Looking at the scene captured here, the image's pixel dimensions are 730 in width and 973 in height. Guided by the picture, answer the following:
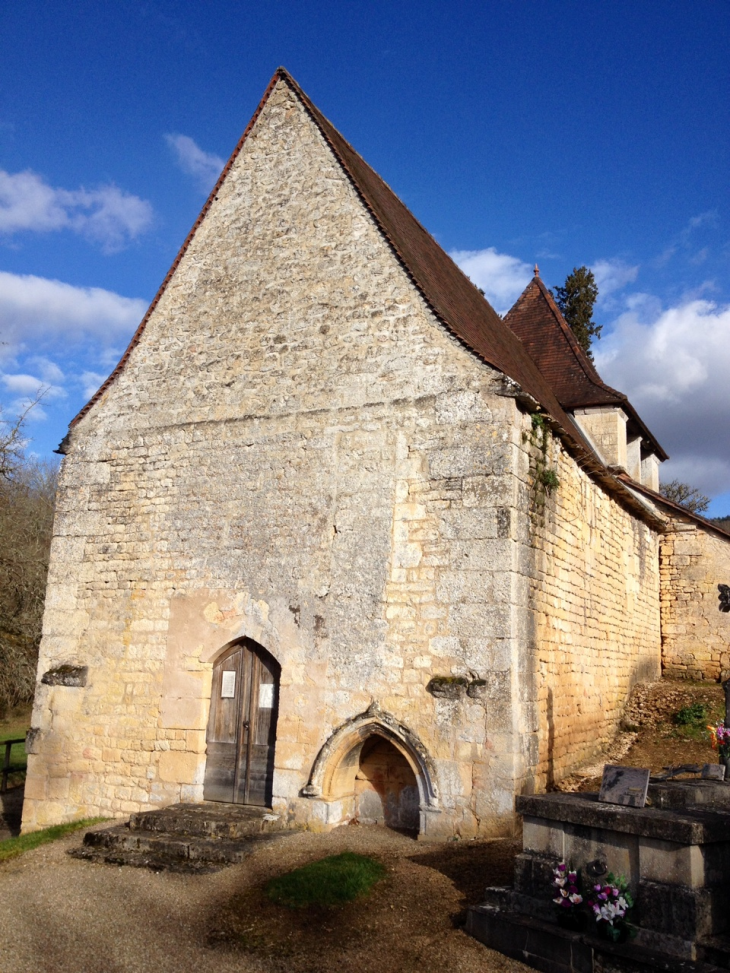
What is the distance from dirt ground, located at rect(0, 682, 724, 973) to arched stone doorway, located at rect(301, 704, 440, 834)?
1.38 ft

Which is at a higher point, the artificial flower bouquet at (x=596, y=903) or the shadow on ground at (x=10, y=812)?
the artificial flower bouquet at (x=596, y=903)

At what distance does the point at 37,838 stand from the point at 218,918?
386cm

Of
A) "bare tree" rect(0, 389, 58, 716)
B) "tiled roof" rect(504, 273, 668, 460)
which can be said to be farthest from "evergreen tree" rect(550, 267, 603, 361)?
"bare tree" rect(0, 389, 58, 716)

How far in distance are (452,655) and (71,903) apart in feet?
13.0

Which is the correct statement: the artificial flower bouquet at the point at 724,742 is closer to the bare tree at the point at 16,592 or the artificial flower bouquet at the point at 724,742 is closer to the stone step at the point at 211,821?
the stone step at the point at 211,821

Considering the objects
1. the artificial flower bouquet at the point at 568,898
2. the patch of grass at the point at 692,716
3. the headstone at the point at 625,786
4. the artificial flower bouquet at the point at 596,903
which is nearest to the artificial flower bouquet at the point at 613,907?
the artificial flower bouquet at the point at 596,903

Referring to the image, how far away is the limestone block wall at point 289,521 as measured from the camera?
8188 mm

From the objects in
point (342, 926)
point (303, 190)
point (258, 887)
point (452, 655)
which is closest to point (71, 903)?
point (258, 887)

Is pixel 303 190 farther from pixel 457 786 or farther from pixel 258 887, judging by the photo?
pixel 258 887

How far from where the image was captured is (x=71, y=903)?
21.3 ft

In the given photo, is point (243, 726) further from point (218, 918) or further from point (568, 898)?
point (568, 898)

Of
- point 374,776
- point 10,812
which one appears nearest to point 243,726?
point 374,776

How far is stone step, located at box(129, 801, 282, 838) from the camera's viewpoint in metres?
8.03

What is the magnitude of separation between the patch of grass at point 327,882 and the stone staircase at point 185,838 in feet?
3.38
